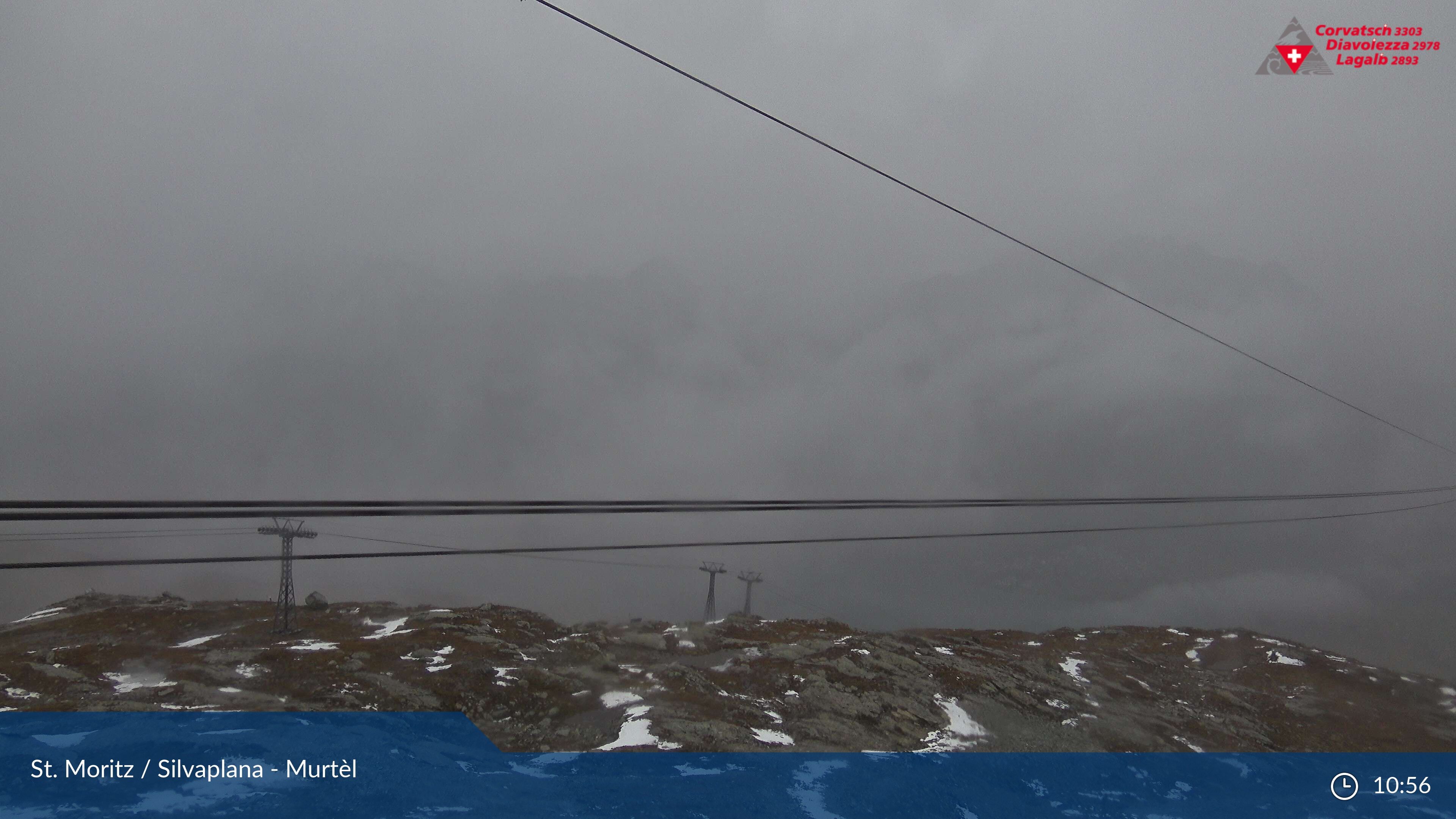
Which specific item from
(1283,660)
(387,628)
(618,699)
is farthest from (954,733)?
(1283,660)

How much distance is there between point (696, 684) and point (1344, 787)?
51.7 metres

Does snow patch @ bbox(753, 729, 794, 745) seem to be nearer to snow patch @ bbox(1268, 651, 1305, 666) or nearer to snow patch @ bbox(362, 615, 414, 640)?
snow patch @ bbox(362, 615, 414, 640)

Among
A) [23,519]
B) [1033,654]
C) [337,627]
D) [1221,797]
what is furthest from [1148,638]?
[23,519]

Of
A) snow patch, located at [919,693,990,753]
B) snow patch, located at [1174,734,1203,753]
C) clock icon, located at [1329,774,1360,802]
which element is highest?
snow patch, located at [919,693,990,753]

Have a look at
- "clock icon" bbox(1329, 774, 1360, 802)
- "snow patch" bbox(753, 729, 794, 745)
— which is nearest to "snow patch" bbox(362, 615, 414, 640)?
"snow patch" bbox(753, 729, 794, 745)

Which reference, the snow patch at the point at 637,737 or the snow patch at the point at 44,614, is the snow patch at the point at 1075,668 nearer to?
the snow patch at the point at 637,737

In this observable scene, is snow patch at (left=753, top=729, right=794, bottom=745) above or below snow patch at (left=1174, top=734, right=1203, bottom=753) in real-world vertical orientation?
above

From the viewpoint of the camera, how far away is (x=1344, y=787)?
2044 inches

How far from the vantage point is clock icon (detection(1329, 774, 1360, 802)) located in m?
49.3

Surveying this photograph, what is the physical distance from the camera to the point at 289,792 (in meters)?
29.5
